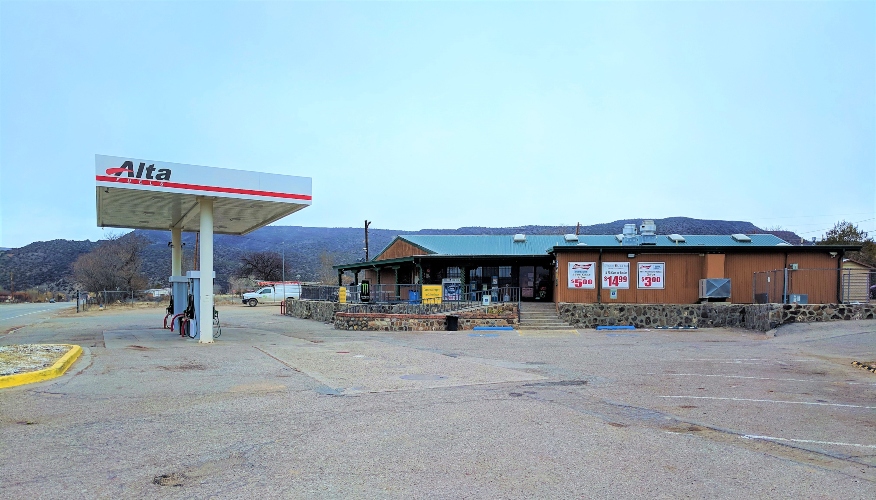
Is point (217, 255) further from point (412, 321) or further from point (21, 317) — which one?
point (412, 321)

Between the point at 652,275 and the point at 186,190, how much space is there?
65.4 feet

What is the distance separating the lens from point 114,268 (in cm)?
6438

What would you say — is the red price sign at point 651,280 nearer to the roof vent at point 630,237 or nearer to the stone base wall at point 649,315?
the stone base wall at point 649,315

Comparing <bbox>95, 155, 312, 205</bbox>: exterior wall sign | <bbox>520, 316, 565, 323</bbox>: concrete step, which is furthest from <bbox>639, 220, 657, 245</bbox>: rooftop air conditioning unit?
<bbox>95, 155, 312, 205</bbox>: exterior wall sign

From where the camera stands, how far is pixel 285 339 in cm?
2136

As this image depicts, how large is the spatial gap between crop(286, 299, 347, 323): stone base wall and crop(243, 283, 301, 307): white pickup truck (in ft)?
50.7

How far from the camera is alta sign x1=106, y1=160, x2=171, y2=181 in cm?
1761

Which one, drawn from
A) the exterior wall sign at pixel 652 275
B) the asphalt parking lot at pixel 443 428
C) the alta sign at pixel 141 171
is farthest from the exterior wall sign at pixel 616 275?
the alta sign at pixel 141 171

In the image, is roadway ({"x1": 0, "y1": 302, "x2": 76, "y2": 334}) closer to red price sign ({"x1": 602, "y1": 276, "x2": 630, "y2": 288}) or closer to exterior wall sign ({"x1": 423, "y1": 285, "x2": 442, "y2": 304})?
exterior wall sign ({"x1": 423, "y1": 285, "x2": 442, "y2": 304})

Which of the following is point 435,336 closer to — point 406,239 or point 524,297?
point 524,297

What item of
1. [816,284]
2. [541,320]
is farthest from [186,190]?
[816,284]

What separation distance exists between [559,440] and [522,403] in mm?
2301

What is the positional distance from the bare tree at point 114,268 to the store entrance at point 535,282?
45828mm

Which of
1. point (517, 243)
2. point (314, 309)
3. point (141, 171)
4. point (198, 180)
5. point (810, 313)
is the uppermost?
point (141, 171)
